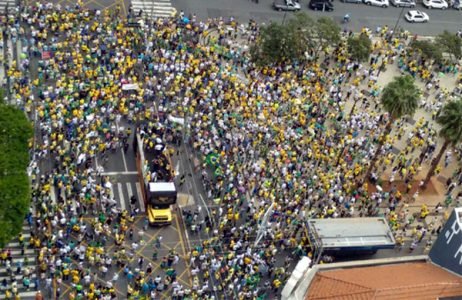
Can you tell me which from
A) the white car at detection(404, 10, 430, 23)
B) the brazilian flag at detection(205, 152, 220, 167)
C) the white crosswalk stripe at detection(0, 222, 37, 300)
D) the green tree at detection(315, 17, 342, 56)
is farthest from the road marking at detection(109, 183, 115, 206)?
the white car at detection(404, 10, 430, 23)

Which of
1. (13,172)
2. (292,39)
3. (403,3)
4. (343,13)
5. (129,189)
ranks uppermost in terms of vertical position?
(403,3)

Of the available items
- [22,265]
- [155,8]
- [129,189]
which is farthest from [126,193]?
[155,8]

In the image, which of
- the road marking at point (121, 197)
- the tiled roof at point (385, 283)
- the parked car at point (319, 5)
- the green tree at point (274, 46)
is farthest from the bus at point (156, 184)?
the parked car at point (319, 5)

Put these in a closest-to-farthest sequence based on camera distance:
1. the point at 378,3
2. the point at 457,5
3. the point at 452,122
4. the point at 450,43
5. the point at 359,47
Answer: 1. the point at 452,122
2. the point at 359,47
3. the point at 450,43
4. the point at 378,3
5. the point at 457,5

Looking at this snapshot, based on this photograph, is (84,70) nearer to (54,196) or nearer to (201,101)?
(201,101)

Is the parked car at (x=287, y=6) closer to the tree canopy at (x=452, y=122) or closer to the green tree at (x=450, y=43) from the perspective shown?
the green tree at (x=450, y=43)

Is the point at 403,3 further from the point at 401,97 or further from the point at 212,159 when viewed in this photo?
the point at 212,159

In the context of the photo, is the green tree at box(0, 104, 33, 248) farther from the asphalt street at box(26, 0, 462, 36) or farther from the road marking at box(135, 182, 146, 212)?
the asphalt street at box(26, 0, 462, 36)
